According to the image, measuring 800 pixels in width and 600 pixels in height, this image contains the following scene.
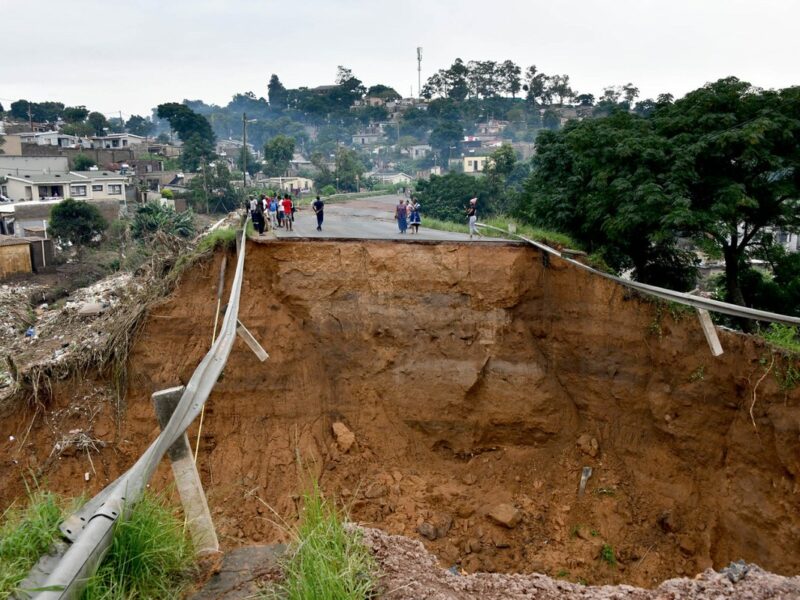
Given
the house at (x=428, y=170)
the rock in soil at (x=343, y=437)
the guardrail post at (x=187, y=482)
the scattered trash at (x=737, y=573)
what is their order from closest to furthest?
the guardrail post at (x=187, y=482), the scattered trash at (x=737, y=573), the rock in soil at (x=343, y=437), the house at (x=428, y=170)

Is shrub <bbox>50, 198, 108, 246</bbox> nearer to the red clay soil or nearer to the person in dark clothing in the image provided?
the person in dark clothing

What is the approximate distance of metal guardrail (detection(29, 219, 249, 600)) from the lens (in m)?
3.34

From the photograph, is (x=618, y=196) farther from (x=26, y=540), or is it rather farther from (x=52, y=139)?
(x=52, y=139)

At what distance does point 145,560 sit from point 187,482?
0.72 metres

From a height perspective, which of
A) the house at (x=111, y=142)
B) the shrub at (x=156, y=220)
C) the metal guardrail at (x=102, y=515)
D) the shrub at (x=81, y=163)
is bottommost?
the shrub at (x=156, y=220)

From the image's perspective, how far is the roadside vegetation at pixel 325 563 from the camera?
3.87 m

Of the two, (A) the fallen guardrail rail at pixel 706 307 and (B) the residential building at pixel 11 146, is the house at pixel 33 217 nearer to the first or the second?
(B) the residential building at pixel 11 146

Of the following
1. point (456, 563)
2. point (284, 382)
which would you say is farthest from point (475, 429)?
point (284, 382)

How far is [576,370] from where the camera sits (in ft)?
40.9

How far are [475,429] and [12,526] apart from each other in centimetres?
949

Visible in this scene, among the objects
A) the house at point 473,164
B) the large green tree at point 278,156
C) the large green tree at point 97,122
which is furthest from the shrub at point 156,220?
the large green tree at point 97,122

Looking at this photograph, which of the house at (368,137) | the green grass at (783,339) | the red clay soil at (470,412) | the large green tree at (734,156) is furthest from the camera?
the house at (368,137)

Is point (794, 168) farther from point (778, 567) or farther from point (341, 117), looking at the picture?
point (341, 117)

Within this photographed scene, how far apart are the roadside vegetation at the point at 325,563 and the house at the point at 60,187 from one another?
141 feet
